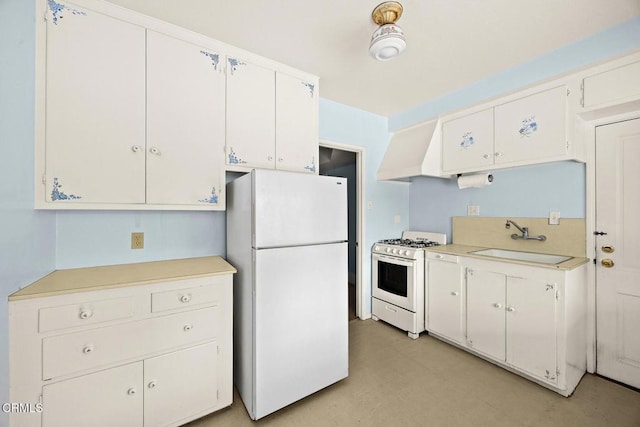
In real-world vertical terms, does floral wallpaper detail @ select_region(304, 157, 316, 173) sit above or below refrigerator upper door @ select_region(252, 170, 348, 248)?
above

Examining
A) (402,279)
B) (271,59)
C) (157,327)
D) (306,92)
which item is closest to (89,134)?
(157,327)

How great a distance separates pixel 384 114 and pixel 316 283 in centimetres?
253

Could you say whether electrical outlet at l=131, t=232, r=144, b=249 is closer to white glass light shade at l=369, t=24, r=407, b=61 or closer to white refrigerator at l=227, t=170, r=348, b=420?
white refrigerator at l=227, t=170, r=348, b=420

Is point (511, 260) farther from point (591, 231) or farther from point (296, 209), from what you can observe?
point (296, 209)

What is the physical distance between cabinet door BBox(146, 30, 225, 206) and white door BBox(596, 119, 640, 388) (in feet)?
9.93

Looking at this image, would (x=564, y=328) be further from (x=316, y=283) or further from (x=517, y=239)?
(x=316, y=283)

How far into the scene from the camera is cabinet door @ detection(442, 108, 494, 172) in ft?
8.13

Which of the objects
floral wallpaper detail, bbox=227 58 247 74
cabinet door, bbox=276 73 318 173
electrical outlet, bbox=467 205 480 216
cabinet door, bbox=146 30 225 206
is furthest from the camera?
electrical outlet, bbox=467 205 480 216

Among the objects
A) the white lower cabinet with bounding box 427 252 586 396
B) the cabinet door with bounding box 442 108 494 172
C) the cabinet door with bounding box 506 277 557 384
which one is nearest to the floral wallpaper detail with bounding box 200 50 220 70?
the cabinet door with bounding box 442 108 494 172

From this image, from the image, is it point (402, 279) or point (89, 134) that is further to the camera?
point (402, 279)

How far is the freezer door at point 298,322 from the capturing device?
162cm

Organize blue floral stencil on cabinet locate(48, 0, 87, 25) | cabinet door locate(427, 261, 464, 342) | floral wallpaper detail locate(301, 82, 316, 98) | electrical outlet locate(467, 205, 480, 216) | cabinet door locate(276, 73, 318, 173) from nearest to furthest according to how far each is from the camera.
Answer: blue floral stencil on cabinet locate(48, 0, 87, 25) → cabinet door locate(276, 73, 318, 173) → floral wallpaper detail locate(301, 82, 316, 98) → cabinet door locate(427, 261, 464, 342) → electrical outlet locate(467, 205, 480, 216)

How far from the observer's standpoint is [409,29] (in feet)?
5.85

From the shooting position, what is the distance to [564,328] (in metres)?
1.84
